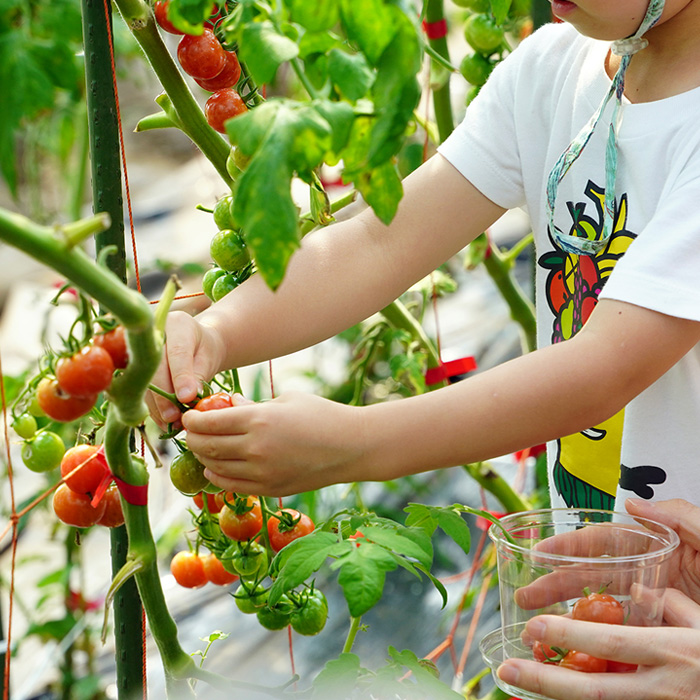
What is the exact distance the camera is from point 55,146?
1854mm

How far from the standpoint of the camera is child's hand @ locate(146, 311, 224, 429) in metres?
0.61

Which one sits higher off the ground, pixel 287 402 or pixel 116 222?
pixel 116 222

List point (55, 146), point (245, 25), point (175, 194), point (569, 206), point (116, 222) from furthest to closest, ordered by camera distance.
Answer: point (175, 194) → point (55, 146) → point (569, 206) → point (116, 222) → point (245, 25)

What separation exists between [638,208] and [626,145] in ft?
0.19

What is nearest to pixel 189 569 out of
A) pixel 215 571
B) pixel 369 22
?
pixel 215 571

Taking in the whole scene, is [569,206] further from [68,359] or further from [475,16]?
[68,359]

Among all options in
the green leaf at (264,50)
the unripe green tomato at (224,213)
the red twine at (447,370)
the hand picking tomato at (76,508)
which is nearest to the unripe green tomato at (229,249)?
the unripe green tomato at (224,213)

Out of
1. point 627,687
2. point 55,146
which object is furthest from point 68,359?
point 55,146

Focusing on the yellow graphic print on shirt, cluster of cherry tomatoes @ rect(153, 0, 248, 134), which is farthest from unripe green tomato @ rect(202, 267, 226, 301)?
the yellow graphic print on shirt

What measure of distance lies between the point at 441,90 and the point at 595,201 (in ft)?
1.14

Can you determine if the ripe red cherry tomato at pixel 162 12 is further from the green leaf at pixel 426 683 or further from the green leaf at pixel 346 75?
the green leaf at pixel 426 683

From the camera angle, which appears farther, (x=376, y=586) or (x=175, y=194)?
(x=175, y=194)

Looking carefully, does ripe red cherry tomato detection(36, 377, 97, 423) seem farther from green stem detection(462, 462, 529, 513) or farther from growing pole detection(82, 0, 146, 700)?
green stem detection(462, 462, 529, 513)

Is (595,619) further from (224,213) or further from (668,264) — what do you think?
(224,213)
